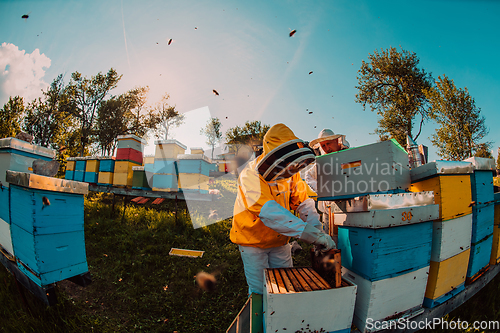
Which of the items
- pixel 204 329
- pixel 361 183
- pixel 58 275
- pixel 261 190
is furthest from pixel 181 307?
pixel 361 183

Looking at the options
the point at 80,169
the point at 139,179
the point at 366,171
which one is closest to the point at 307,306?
the point at 366,171

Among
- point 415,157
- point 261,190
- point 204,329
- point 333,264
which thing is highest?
point 415,157

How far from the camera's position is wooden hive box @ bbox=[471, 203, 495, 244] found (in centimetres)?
208

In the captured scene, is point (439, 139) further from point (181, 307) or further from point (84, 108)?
point (84, 108)

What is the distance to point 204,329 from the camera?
230 cm

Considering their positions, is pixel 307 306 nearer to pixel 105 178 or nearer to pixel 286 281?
pixel 286 281

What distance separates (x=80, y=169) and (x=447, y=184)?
932 centimetres

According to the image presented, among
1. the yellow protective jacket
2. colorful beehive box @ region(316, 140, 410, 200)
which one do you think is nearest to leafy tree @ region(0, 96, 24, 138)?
the yellow protective jacket

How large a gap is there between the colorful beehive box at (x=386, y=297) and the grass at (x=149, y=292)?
991 mm

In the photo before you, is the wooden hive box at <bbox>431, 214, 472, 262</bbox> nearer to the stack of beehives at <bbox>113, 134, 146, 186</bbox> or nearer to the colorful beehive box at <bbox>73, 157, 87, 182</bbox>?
the stack of beehives at <bbox>113, 134, 146, 186</bbox>

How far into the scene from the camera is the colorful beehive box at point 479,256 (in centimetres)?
211

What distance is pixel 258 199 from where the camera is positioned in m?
1.72

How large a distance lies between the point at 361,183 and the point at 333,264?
29.0 inches

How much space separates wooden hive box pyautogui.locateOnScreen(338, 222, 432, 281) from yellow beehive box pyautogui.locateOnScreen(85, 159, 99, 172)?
770 centimetres
